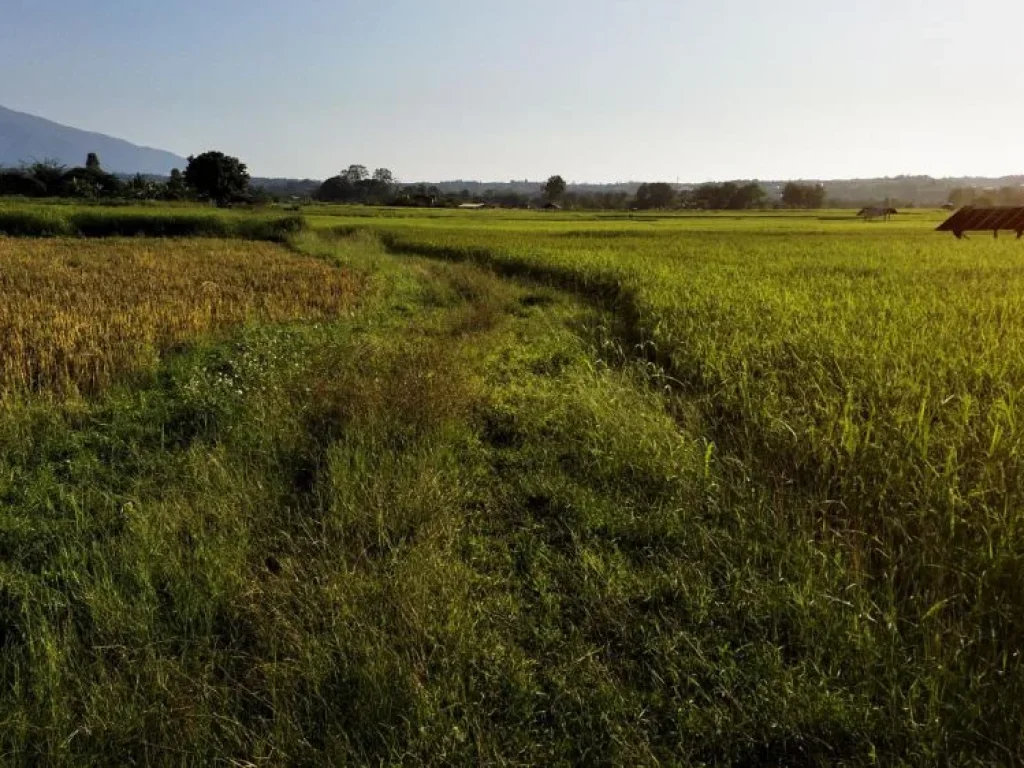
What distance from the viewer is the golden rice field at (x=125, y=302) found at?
6750 millimetres

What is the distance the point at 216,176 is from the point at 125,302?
5245cm

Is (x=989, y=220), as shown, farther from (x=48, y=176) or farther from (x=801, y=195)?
(x=801, y=195)

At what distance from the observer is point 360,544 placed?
350cm

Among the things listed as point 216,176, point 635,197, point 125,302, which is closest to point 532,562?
point 125,302

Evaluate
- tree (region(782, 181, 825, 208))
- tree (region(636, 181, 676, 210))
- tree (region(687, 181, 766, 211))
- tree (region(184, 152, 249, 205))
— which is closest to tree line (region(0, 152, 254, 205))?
tree (region(184, 152, 249, 205))

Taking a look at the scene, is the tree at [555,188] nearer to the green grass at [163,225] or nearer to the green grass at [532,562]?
the green grass at [163,225]

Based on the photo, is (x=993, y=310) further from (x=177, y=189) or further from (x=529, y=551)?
(x=177, y=189)

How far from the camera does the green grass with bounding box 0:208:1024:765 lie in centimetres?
227

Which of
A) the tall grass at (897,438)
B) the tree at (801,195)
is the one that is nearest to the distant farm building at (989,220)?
the tall grass at (897,438)

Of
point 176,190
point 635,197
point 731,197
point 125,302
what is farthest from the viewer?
point 635,197

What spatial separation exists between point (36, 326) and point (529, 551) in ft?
26.3

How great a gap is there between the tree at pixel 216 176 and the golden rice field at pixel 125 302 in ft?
130

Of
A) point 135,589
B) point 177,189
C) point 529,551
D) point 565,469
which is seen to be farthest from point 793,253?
point 177,189

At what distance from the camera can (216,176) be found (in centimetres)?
5553
